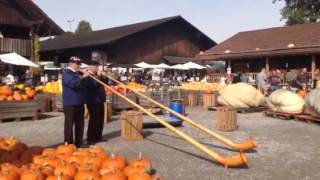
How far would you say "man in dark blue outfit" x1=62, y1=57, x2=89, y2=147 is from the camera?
948cm

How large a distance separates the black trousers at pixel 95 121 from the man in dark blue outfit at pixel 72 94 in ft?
2.83

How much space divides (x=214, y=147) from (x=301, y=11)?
A: 50.4 metres

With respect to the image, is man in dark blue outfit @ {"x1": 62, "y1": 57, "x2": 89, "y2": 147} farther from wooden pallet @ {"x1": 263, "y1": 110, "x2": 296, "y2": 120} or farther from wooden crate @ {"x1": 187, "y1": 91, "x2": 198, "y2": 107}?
wooden crate @ {"x1": 187, "y1": 91, "x2": 198, "y2": 107}

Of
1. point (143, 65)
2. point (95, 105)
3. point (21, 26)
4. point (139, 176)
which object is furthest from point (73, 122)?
point (143, 65)

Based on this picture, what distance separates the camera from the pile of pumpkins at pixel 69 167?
233 inches

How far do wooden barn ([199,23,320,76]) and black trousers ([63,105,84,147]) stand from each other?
23.5 metres

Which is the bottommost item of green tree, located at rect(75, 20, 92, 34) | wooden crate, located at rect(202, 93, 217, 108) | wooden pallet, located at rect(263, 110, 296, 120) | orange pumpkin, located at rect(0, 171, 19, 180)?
wooden pallet, located at rect(263, 110, 296, 120)

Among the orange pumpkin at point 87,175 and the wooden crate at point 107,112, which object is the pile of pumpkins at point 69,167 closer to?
the orange pumpkin at point 87,175

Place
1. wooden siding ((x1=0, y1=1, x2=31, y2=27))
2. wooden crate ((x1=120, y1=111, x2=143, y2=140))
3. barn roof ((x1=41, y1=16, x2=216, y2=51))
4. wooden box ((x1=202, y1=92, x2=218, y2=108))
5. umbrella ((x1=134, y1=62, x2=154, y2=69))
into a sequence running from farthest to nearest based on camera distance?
1. umbrella ((x1=134, y1=62, x2=154, y2=69))
2. barn roof ((x1=41, y1=16, x2=216, y2=51))
3. wooden siding ((x1=0, y1=1, x2=31, y2=27))
4. wooden box ((x1=202, y1=92, x2=218, y2=108))
5. wooden crate ((x1=120, y1=111, x2=143, y2=140))

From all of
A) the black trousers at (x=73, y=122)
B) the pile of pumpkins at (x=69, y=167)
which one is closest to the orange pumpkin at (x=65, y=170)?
the pile of pumpkins at (x=69, y=167)

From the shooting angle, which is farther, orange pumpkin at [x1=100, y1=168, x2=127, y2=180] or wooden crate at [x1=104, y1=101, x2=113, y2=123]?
wooden crate at [x1=104, y1=101, x2=113, y2=123]

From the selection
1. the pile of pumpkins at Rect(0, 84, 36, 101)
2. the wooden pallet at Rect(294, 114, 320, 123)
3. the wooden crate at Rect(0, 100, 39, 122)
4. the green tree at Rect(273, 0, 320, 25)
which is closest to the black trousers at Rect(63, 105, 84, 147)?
the wooden crate at Rect(0, 100, 39, 122)

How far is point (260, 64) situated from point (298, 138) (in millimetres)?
24824

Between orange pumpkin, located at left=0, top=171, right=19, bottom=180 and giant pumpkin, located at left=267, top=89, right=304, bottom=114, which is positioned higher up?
giant pumpkin, located at left=267, top=89, right=304, bottom=114
